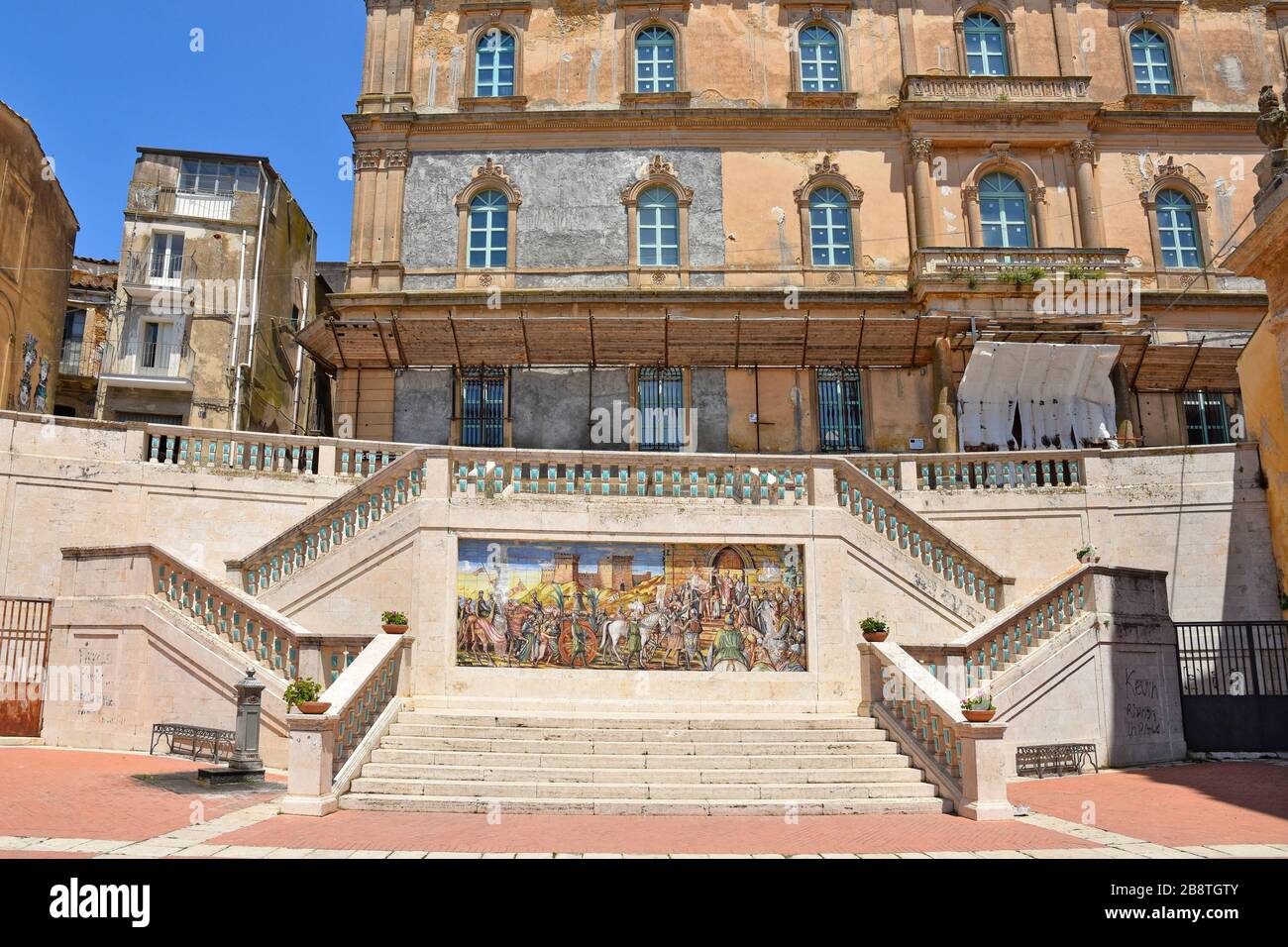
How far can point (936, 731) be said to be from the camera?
40.4 ft

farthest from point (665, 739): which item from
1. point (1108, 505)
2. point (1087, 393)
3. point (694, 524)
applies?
point (1087, 393)

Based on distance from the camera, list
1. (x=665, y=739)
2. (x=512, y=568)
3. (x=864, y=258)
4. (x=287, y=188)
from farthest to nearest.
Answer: (x=287, y=188)
(x=864, y=258)
(x=512, y=568)
(x=665, y=739)

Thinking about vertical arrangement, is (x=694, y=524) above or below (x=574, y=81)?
below

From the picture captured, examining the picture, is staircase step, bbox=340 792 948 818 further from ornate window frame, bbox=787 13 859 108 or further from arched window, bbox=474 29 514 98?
arched window, bbox=474 29 514 98

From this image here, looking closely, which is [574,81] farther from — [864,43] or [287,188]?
[287,188]

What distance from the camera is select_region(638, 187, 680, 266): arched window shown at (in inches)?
1104

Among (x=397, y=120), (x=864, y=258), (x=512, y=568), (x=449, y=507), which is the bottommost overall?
(x=512, y=568)

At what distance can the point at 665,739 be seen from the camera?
13039 mm

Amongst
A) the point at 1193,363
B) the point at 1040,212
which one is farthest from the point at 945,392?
the point at 1193,363

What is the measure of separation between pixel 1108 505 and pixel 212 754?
16.7m

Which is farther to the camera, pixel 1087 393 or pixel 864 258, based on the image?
pixel 864 258

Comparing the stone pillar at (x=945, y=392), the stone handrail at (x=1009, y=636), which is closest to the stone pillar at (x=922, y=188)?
the stone pillar at (x=945, y=392)

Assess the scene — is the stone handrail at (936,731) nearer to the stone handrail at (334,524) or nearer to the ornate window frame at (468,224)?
the stone handrail at (334,524)

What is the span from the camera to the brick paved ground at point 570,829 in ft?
29.0
